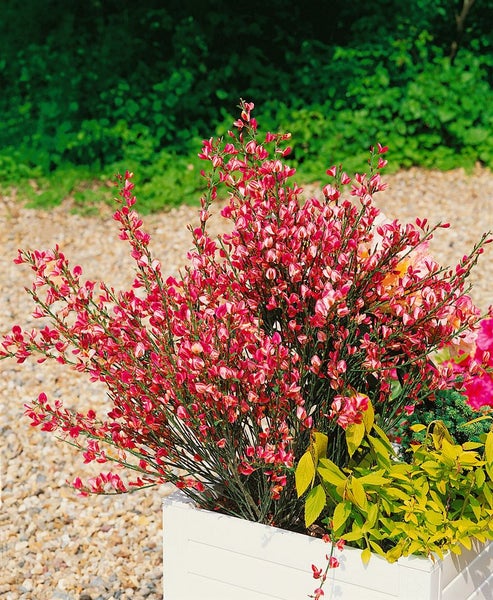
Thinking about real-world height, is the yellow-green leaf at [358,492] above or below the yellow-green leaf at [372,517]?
above

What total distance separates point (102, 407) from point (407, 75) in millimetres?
4403

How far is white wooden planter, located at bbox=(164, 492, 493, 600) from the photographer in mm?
1893

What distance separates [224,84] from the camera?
7.81m

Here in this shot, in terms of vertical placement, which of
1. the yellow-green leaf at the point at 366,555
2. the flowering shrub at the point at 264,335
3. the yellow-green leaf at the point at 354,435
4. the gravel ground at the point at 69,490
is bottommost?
the yellow-green leaf at the point at 366,555

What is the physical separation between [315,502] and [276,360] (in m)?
0.33

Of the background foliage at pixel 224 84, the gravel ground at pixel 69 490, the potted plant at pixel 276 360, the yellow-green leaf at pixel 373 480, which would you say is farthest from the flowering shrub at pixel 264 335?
the background foliage at pixel 224 84

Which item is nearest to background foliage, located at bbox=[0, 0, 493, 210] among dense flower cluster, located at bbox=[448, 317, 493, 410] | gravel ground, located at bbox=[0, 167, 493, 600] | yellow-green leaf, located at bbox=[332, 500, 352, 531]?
gravel ground, located at bbox=[0, 167, 493, 600]

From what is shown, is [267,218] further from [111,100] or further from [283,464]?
[111,100]

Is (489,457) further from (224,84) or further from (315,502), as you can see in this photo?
(224,84)

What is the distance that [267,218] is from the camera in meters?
2.07

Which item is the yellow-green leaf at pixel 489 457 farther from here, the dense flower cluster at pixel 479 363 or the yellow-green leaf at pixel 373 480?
the dense flower cluster at pixel 479 363

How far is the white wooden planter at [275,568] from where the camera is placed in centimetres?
189

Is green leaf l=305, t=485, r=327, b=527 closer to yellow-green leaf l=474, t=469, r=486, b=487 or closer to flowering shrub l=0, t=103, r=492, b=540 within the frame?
flowering shrub l=0, t=103, r=492, b=540

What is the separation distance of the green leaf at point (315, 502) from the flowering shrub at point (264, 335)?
0.24ft
